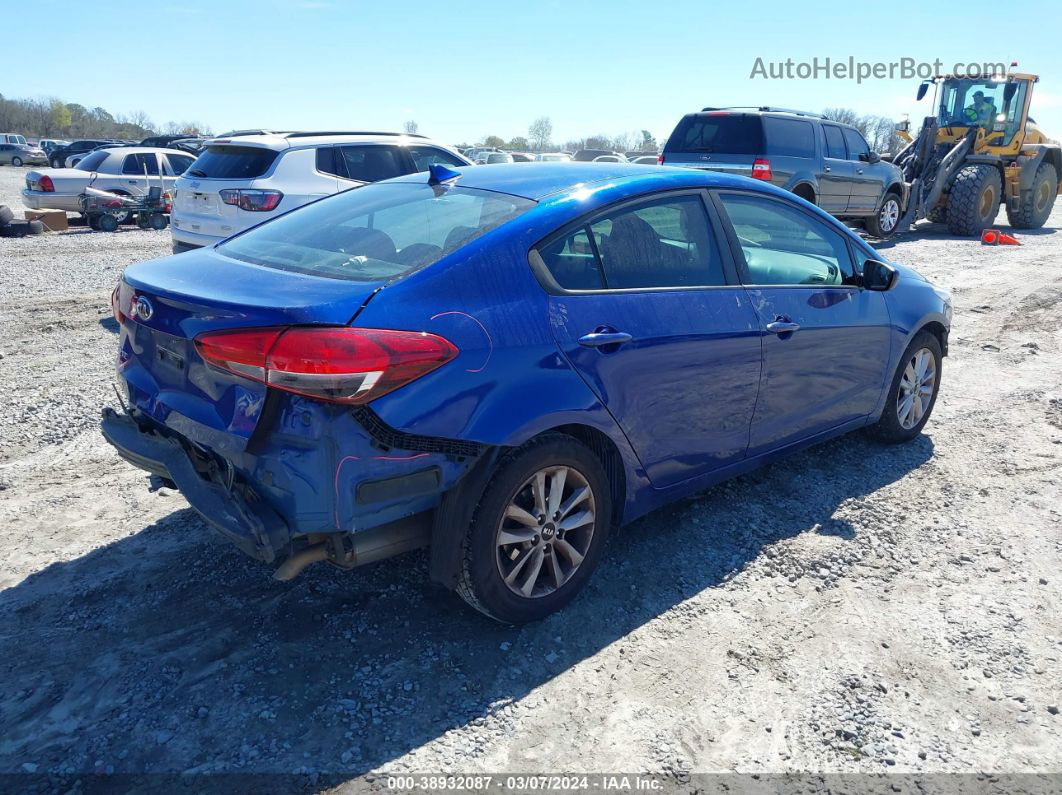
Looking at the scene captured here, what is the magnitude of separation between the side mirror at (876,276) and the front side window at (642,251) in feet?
3.93

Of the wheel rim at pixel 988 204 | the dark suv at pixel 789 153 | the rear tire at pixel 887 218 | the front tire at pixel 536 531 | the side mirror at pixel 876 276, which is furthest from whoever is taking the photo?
the wheel rim at pixel 988 204

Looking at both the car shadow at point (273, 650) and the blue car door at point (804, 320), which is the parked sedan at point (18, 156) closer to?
the car shadow at point (273, 650)

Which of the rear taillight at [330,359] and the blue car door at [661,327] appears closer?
the rear taillight at [330,359]

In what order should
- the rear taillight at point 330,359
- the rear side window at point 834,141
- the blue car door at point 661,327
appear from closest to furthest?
1. the rear taillight at point 330,359
2. the blue car door at point 661,327
3. the rear side window at point 834,141

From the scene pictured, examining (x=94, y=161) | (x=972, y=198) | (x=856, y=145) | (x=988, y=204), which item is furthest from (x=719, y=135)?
(x=94, y=161)

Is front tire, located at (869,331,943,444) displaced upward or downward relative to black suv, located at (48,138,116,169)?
downward

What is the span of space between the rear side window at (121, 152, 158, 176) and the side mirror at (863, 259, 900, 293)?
59.9 feet

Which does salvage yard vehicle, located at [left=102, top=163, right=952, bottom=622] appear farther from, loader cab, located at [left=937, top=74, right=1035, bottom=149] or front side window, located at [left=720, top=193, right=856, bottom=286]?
loader cab, located at [left=937, top=74, right=1035, bottom=149]

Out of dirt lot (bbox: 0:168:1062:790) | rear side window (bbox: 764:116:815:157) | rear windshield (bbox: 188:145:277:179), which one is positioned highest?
rear side window (bbox: 764:116:815:157)

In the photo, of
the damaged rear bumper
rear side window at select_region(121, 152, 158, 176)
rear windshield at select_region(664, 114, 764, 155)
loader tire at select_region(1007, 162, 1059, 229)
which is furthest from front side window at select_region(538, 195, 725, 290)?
rear side window at select_region(121, 152, 158, 176)

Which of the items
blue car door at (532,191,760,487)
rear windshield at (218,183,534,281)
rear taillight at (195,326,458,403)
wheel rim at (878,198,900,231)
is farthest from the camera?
wheel rim at (878,198,900,231)

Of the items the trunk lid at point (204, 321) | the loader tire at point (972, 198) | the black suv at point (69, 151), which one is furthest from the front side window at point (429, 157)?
the black suv at point (69, 151)

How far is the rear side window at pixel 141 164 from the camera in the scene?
725 inches

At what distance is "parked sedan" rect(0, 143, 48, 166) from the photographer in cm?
4450
